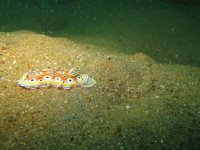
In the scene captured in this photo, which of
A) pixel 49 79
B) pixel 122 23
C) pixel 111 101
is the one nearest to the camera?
pixel 49 79

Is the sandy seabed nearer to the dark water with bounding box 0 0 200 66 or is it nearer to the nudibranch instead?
the nudibranch

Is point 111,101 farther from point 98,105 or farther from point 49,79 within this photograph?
point 49,79

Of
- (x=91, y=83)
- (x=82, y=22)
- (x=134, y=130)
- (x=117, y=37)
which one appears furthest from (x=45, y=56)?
(x=82, y=22)

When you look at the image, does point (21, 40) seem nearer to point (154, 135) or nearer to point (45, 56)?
point (45, 56)

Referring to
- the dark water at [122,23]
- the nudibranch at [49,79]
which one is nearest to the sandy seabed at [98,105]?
the nudibranch at [49,79]

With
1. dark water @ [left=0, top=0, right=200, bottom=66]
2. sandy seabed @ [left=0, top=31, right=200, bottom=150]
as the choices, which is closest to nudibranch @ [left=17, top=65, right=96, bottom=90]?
sandy seabed @ [left=0, top=31, right=200, bottom=150]

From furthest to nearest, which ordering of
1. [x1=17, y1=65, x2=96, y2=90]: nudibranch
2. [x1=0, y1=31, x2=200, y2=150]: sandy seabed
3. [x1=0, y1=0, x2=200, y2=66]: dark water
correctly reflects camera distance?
1. [x1=0, y1=0, x2=200, y2=66]: dark water
2. [x1=17, y1=65, x2=96, y2=90]: nudibranch
3. [x1=0, y1=31, x2=200, y2=150]: sandy seabed

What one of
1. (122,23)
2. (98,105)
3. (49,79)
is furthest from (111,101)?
(122,23)
